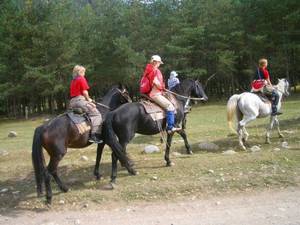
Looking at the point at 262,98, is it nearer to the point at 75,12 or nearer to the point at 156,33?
the point at 156,33

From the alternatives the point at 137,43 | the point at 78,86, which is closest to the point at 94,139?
the point at 78,86

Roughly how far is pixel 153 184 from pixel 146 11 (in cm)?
3572

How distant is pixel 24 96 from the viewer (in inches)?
1622

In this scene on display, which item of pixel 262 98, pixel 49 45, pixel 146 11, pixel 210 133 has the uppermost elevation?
pixel 146 11

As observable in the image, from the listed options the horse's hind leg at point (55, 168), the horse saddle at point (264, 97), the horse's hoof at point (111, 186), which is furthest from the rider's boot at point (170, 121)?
the horse saddle at point (264, 97)

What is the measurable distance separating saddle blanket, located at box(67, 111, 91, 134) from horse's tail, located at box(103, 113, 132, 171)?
43 cm

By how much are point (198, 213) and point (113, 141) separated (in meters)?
2.78

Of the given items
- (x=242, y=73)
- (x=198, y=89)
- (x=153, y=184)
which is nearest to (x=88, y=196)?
(x=153, y=184)

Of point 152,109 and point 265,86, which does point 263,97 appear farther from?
point 152,109

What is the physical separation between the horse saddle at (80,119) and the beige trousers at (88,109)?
0.12 m

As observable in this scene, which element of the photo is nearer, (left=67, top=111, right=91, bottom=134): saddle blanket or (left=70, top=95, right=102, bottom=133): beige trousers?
(left=67, top=111, right=91, bottom=134): saddle blanket

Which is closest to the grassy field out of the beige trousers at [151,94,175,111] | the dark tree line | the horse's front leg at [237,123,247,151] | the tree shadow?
the tree shadow

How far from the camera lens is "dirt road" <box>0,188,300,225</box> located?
7.08 meters

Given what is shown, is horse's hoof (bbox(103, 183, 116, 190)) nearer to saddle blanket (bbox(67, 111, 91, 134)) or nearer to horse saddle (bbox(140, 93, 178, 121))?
saddle blanket (bbox(67, 111, 91, 134))
